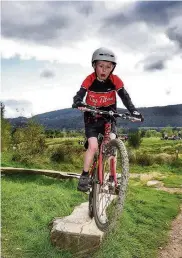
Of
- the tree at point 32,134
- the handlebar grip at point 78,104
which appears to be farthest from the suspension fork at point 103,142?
the tree at point 32,134

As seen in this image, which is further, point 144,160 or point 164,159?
point 164,159

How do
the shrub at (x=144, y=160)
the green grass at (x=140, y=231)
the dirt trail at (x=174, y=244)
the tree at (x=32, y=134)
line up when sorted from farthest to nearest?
the shrub at (x=144, y=160)
the tree at (x=32, y=134)
the dirt trail at (x=174, y=244)
the green grass at (x=140, y=231)

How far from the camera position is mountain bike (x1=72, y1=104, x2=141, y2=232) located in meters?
6.89

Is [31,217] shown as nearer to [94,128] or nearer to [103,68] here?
[94,128]

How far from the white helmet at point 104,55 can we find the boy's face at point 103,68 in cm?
19

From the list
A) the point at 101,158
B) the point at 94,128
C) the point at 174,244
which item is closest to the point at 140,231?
the point at 174,244

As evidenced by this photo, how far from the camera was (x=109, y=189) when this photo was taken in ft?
24.5

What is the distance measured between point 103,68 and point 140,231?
4.68 m

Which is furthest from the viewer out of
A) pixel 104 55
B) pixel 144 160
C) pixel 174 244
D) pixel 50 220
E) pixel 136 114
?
pixel 144 160

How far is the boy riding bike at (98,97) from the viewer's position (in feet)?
24.0

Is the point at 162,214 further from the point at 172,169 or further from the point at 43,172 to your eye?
the point at 172,169

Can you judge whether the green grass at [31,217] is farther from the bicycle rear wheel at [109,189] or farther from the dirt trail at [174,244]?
the dirt trail at [174,244]

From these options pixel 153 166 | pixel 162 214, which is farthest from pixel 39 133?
pixel 162 214

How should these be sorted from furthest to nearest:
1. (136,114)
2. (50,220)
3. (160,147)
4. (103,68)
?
(160,147) → (50,220) → (103,68) → (136,114)
